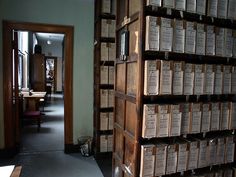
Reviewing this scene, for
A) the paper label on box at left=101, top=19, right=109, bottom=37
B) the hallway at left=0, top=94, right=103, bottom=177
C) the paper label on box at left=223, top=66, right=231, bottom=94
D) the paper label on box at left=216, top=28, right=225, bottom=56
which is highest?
the paper label on box at left=101, top=19, right=109, bottom=37

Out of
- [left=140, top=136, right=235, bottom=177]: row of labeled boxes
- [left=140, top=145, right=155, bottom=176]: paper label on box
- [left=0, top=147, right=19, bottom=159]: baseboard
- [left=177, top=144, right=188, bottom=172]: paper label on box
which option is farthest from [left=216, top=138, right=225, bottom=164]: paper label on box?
[left=0, top=147, right=19, bottom=159]: baseboard

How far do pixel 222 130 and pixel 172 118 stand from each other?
76 cm

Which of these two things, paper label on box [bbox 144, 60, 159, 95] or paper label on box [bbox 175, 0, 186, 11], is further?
paper label on box [bbox 175, 0, 186, 11]

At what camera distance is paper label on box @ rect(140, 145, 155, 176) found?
197 centimetres

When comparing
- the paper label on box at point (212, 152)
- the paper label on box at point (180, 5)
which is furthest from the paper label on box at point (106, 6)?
the paper label on box at point (212, 152)

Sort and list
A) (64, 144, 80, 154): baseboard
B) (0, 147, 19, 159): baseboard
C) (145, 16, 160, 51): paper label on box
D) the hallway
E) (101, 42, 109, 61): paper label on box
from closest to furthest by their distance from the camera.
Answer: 1. (145, 16, 160, 51): paper label on box
2. the hallway
3. (101, 42, 109, 61): paper label on box
4. (0, 147, 19, 159): baseboard
5. (64, 144, 80, 154): baseboard

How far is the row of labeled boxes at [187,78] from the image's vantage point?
6.40 feet

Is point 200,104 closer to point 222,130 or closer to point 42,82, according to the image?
point 222,130

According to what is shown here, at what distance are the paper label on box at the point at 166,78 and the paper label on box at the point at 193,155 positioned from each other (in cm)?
61

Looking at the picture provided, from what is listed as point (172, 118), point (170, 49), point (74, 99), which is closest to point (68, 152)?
point (74, 99)

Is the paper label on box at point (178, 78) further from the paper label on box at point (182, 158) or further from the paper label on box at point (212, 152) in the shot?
the paper label on box at point (212, 152)

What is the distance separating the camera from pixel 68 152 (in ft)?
13.1

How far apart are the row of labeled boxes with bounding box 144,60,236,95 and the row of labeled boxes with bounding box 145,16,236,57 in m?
0.13

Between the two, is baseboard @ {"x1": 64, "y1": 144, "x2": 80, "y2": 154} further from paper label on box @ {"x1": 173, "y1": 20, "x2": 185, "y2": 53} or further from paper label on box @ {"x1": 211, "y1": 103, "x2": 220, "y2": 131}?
paper label on box @ {"x1": 173, "y1": 20, "x2": 185, "y2": 53}
